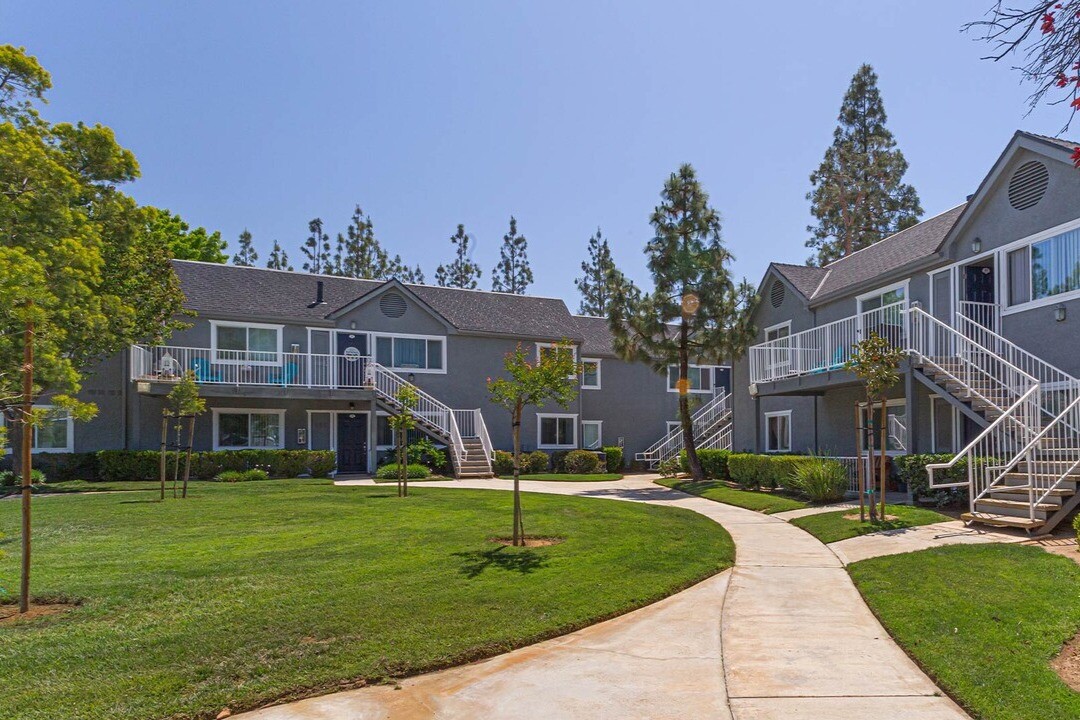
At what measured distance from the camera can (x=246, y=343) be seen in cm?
2420

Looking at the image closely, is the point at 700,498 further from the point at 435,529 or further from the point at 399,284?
the point at 399,284

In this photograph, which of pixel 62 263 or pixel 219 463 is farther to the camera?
pixel 219 463

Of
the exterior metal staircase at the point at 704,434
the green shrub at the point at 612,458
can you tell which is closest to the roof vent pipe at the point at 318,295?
the green shrub at the point at 612,458

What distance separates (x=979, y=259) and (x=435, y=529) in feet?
40.7

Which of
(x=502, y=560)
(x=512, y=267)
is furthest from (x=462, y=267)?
(x=502, y=560)

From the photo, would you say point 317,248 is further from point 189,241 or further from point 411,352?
point 411,352

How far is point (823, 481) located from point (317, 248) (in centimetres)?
5052

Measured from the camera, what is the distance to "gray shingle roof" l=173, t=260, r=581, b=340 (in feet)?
80.5

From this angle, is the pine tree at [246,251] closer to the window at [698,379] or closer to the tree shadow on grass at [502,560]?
the window at [698,379]

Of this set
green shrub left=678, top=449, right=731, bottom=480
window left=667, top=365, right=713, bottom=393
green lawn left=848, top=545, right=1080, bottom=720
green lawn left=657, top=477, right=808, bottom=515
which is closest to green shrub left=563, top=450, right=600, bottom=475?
green lawn left=657, top=477, right=808, bottom=515

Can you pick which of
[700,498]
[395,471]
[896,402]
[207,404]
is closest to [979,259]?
[896,402]

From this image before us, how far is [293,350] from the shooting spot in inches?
969

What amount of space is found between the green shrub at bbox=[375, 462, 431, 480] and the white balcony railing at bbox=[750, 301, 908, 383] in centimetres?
1022

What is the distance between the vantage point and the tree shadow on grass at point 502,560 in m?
7.94
